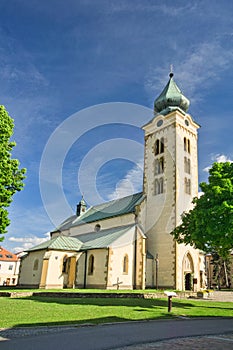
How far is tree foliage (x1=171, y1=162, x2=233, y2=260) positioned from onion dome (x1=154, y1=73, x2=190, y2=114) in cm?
2328

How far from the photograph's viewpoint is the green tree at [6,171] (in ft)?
64.4

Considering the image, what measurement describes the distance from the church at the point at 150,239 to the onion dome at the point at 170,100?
130mm

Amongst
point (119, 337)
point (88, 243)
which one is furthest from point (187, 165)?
point (119, 337)

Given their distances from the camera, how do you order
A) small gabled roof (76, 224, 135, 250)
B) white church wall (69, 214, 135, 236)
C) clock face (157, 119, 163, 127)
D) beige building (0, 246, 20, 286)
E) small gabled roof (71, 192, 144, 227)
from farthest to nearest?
beige building (0, 246, 20, 286) → clock face (157, 119, 163, 127) → small gabled roof (71, 192, 144, 227) → white church wall (69, 214, 135, 236) → small gabled roof (76, 224, 135, 250)

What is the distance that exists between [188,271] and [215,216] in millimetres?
18670

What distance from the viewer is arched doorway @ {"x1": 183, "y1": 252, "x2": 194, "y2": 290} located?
35625mm

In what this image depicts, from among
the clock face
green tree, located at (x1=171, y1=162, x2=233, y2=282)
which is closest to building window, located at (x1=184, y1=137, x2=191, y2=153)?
the clock face

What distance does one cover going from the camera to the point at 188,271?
118ft

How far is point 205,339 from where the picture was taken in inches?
366

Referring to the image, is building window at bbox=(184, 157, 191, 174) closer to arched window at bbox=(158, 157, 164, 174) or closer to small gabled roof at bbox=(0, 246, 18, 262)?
arched window at bbox=(158, 157, 164, 174)

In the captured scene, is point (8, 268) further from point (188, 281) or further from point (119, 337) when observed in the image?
point (119, 337)

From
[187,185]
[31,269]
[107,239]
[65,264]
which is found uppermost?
[187,185]

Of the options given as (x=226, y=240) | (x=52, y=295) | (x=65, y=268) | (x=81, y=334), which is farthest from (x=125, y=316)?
(x=65, y=268)

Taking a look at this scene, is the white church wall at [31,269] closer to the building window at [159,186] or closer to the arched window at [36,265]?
the arched window at [36,265]
